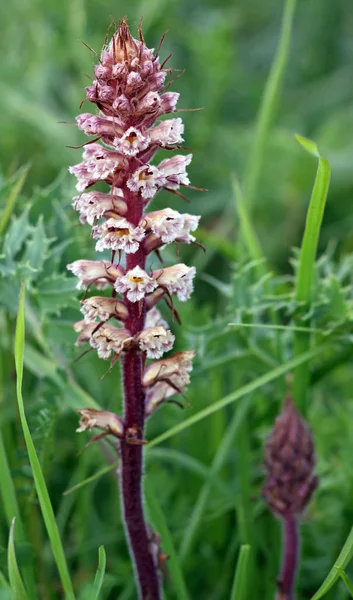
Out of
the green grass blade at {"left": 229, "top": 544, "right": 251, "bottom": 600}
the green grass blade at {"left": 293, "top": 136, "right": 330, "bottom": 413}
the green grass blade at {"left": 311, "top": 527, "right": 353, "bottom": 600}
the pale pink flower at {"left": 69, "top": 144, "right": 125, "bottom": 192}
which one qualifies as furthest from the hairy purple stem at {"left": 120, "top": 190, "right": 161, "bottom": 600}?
the green grass blade at {"left": 293, "top": 136, "right": 330, "bottom": 413}

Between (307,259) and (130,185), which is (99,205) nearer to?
(130,185)

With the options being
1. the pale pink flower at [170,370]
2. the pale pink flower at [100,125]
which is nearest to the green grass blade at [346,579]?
the pale pink flower at [170,370]

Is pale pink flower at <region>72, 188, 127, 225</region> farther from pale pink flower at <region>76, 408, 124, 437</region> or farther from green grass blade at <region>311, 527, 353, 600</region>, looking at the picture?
green grass blade at <region>311, 527, 353, 600</region>

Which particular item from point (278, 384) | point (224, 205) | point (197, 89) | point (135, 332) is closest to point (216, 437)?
point (278, 384)

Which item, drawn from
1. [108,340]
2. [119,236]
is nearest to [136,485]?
[108,340]

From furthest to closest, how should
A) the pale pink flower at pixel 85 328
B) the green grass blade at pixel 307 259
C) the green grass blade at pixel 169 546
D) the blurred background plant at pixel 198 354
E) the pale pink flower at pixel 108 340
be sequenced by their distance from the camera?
1. the blurred background plant at pixel 198 354
2. the green grass blade at pixel 169 546
3. the green grass blade at pixel 307 259
4. the pale pink flower at pixel 85 328
5. the pale pink flower at pixel 108 340

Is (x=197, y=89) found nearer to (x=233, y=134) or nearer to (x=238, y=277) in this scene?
(x=233, y=134)

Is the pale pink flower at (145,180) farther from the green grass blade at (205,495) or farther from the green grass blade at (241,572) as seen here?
the green grass blade at (205,495)
